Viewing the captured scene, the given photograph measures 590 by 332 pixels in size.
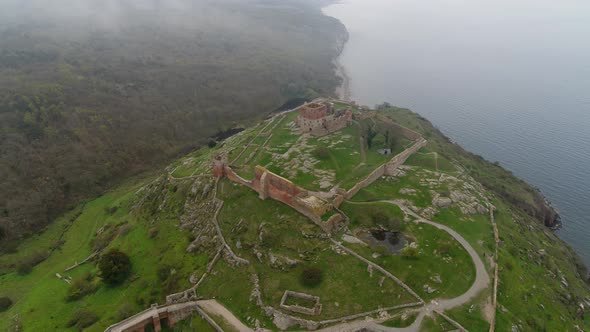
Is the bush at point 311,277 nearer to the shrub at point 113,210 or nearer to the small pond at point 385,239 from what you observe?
the small pond at point 385,239

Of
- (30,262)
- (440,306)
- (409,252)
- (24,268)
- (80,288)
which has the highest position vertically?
(409,252)

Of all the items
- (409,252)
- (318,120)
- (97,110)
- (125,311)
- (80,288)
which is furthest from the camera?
(97,110)

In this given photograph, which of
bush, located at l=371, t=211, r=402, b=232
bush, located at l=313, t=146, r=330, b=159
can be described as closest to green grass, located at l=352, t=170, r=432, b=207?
bush, located at l=371, t=211, r=402, b=232

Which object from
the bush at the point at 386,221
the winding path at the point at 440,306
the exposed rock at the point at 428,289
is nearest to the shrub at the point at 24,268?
the winding path at the point at 440,306

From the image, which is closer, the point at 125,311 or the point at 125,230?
the point at 125,311

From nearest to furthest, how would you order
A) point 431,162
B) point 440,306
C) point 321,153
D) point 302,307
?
point 440,306 → point 302,307 → point 321,153 → point 431,162

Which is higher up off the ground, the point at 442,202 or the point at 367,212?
the point at 442,202

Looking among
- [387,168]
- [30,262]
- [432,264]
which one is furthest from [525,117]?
[30,262]

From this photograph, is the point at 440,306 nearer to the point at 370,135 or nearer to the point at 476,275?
the point at 476,275
